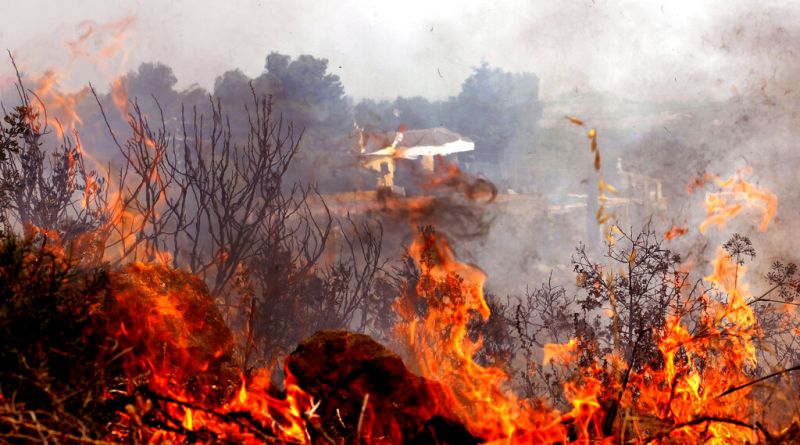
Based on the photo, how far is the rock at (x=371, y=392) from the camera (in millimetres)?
4336

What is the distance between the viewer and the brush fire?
333cm

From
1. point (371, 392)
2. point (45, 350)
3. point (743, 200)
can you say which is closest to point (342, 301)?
point (371, 392)

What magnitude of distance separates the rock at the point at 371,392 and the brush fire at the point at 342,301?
0.6 inches

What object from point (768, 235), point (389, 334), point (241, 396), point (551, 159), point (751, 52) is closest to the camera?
point (241, 396)

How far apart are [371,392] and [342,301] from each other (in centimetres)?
1198

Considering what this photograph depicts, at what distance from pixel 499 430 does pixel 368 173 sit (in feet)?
76.8

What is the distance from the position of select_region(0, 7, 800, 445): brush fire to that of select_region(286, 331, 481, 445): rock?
0.05ft

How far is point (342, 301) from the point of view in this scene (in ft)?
54.1

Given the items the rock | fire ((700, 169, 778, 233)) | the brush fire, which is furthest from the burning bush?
fire ((700, 169, 778, 233))

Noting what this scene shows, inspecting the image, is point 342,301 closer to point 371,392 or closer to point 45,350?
point 371,392

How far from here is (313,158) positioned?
2688 cm

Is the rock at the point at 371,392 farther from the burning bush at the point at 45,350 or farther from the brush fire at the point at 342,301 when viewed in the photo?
the burning bush at the point at 45,350

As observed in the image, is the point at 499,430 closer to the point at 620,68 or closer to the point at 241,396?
the point at 241,396

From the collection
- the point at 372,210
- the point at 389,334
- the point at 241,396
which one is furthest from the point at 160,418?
the point at 372,210
